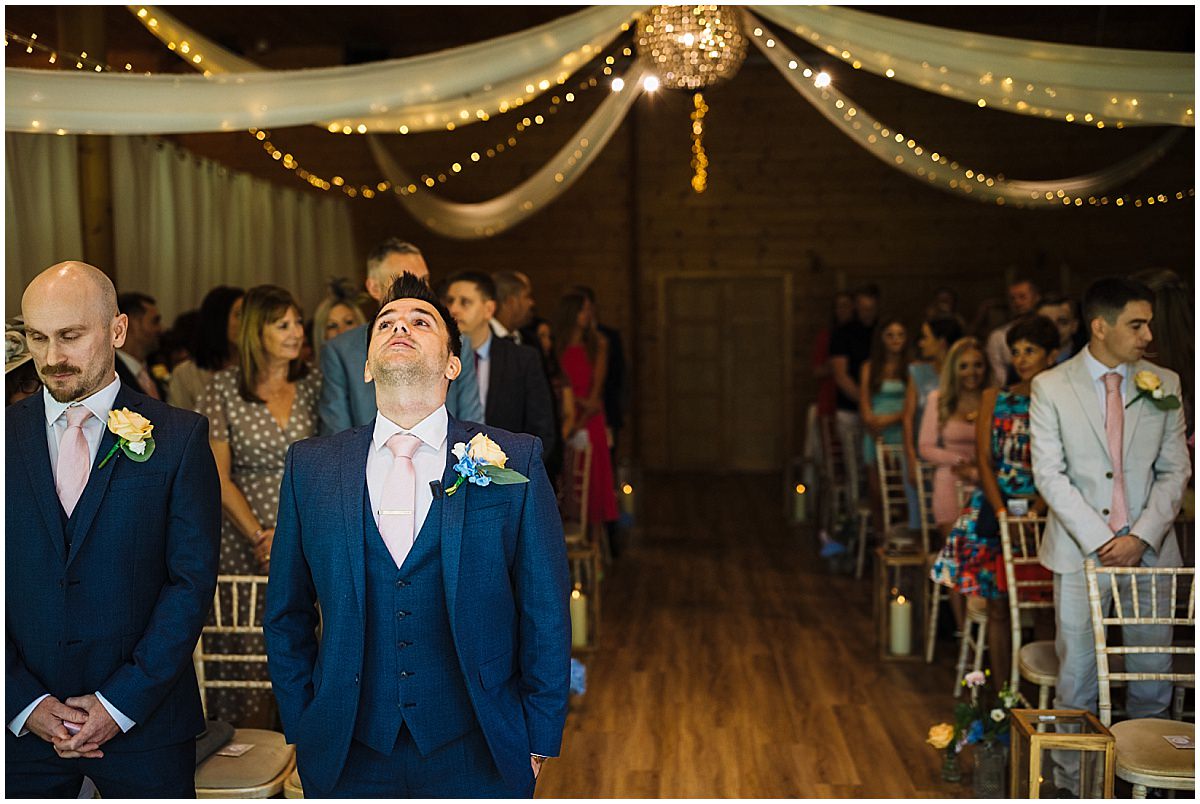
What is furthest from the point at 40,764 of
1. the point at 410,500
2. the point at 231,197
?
the point at 231,197

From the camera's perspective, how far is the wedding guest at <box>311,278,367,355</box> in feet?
17.0

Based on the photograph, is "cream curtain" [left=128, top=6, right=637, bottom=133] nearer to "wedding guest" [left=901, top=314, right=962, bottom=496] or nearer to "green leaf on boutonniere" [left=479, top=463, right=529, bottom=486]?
"green leaf on boutonniere" [left=479, top=463, right=529, bottom=486]

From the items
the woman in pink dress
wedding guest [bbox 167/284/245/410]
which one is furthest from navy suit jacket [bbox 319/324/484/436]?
the woman in pink dress

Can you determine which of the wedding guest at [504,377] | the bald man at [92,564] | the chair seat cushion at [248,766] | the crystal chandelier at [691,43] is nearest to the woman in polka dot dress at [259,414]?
the wedding guest at [504,377]

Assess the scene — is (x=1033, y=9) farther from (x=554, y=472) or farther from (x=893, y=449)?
(x=554, y=472)

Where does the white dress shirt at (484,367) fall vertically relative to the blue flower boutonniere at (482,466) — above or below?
above

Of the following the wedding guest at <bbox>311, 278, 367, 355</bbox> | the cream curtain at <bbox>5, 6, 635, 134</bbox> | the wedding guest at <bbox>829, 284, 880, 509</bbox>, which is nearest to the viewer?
the cream curtain at <bbox>5, 6, 635, 134</bbox>

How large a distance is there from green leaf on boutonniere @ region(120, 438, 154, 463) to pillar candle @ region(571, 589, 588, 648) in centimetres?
339

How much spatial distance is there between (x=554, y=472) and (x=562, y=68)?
1.71 meters

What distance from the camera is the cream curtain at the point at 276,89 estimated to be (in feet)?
11.0

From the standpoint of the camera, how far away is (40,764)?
8.22 feet

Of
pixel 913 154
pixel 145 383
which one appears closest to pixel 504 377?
pixel 145 383

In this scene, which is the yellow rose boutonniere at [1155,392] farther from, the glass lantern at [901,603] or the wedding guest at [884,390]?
the wedding guest at [884,390]

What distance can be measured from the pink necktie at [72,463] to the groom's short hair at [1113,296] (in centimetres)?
286
